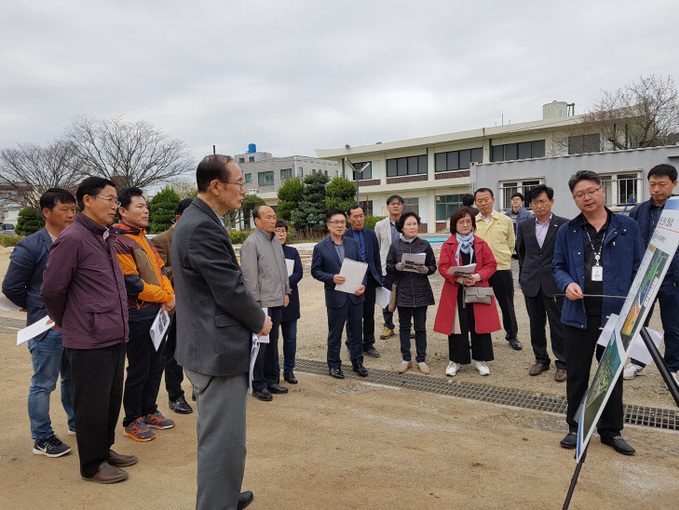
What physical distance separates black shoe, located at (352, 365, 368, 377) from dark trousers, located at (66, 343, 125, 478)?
2.92m

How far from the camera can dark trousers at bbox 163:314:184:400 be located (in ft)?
14.5

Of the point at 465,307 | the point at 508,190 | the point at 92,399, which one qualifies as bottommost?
the point at 92,399

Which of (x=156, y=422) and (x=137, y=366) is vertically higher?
(x=137, y=366)

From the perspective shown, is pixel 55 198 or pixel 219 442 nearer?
pixel 219 442

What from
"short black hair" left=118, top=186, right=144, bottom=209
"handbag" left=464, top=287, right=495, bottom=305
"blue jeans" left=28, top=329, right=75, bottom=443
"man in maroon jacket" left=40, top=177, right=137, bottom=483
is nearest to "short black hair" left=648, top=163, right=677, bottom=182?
"handbag" left=464, top=287, right=495, bottom=305

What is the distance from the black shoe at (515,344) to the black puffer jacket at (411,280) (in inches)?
63.9

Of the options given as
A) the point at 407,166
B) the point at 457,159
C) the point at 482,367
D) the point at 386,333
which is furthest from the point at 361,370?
the point at 407,166

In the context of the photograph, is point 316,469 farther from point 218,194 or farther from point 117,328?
point 218,194

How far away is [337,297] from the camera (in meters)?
5.47

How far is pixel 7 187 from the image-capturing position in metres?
38.4

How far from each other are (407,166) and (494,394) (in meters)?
34.2

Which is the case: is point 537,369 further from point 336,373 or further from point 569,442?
point 336,373

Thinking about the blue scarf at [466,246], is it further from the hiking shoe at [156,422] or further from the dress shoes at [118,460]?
the dress shoes at [118,460]

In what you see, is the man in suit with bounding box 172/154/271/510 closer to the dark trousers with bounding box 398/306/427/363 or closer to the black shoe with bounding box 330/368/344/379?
the black shoe with bounding box 330/368/344/379
